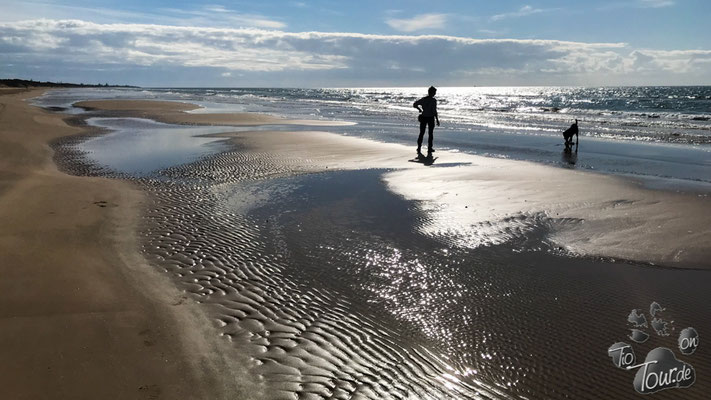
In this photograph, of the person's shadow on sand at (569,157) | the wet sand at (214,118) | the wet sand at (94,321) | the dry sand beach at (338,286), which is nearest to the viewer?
the wet sand at (94,321)

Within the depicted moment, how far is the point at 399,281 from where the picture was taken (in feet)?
17.4

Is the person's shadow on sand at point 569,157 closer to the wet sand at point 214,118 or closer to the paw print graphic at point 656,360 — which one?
the paw print graphic at point 656,360

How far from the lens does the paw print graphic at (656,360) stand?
363 cm

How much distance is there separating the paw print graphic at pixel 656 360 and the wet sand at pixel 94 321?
2.94m

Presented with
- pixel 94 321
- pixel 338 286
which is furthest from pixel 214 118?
pixel 94 321

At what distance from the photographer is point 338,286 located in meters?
5.18

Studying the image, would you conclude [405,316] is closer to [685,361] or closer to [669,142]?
[685,361]

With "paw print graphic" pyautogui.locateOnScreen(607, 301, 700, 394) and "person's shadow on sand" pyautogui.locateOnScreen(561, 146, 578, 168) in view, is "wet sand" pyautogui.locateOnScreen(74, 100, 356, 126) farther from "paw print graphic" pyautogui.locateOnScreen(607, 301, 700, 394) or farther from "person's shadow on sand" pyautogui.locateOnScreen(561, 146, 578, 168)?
"paw print graphic" pyautogui.locateOnScreen(607, 301, 700, 394)

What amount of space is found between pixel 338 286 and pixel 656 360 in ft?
9.77

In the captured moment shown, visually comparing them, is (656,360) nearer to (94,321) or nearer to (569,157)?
(94,321)

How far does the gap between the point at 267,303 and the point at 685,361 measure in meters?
3.71

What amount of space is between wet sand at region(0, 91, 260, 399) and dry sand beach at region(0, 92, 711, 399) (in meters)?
0.02

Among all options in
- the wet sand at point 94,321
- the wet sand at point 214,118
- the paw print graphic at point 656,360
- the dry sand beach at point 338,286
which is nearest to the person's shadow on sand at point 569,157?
the dry sand beach at point 338,286

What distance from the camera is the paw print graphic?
363 cm
